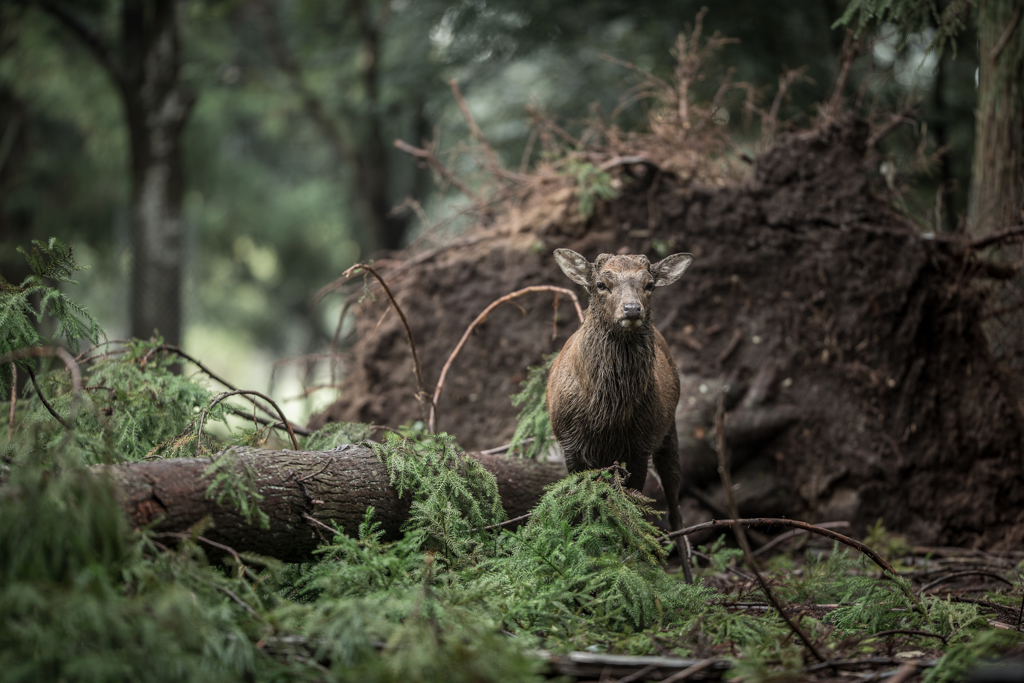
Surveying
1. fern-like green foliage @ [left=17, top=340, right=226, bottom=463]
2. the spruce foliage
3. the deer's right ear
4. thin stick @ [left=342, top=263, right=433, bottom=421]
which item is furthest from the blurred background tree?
the spruce foliage

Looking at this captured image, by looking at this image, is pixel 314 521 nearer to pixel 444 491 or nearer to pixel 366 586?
pixel 366 586

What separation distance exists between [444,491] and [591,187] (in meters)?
3.23

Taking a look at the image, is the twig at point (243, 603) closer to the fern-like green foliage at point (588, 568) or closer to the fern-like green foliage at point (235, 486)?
the fern-like green foliage at point (235, 486)

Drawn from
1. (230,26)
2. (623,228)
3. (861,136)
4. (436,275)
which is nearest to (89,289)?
(230,26)

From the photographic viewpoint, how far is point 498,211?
730 centimetres

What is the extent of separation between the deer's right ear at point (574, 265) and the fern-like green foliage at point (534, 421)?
0.88 meters

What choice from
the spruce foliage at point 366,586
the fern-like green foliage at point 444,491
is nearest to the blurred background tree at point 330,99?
the fern-like green foliage at point 444,491

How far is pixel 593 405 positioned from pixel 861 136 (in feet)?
13.2

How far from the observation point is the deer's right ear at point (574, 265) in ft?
13.8

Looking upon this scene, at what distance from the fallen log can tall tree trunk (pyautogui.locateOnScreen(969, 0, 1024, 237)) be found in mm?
5459

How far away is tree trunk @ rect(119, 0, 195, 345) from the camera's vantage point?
435 inches

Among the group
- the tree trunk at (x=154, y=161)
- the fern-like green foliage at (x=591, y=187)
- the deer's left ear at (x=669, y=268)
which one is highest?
the tree trunk at (x=154, y=161)

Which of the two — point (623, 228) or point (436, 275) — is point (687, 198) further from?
point (436, 275)

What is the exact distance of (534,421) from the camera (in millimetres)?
4988
